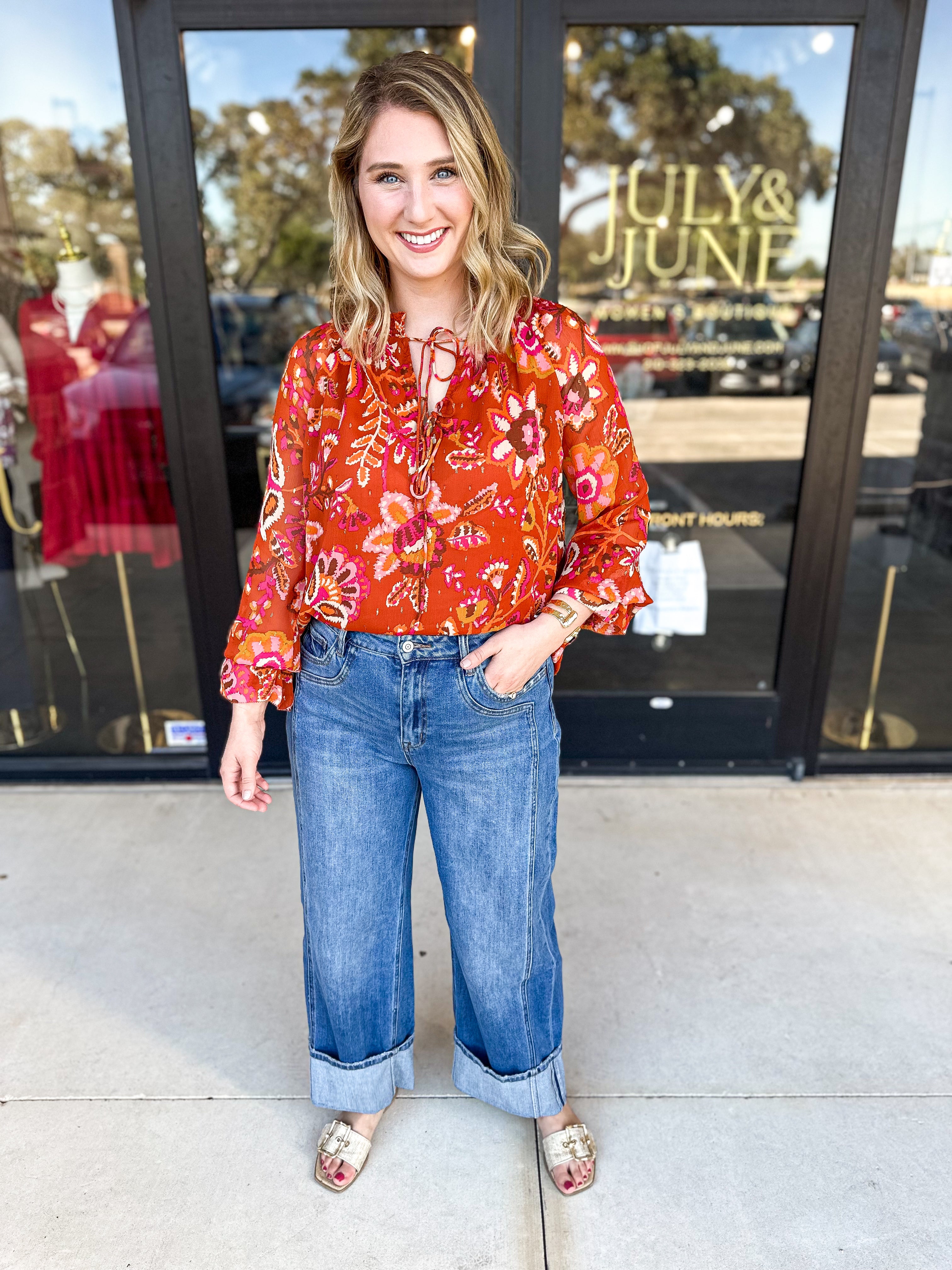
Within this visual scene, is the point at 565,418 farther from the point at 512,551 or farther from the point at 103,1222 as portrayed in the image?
the point at 103,1222

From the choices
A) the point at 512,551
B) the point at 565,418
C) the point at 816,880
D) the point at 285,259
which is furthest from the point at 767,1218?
the point at 285,259

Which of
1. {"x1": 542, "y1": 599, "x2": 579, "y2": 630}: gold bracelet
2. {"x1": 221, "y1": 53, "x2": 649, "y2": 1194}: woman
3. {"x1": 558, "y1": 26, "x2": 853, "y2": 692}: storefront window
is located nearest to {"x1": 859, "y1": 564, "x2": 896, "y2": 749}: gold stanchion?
{"x1": 558, "y1": 26, "x2": 853, "y2": 692}: storefront window

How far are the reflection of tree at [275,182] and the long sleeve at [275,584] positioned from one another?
2858 mm

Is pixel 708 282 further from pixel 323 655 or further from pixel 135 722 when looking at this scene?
pixel 135 722

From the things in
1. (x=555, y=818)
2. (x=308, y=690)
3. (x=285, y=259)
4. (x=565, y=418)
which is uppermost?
(x=285, y=259)

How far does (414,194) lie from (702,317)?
180 centimetres

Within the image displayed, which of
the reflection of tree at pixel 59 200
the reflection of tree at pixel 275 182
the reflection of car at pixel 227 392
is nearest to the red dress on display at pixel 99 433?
the reflection of car at pixel 227 392

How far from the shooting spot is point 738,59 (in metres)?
2.79

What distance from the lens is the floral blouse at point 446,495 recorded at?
1398 millimetres

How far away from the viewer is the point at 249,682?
1527 millimetres

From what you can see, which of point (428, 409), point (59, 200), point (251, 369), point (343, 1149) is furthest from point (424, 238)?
point (251, 369)

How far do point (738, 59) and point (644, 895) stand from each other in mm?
2421

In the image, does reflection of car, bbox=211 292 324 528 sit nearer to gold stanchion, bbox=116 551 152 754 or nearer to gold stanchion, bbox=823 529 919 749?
gold stanchion, bbox=116 551 152 754

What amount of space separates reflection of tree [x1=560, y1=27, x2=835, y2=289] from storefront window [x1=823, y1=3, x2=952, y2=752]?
0.30m
